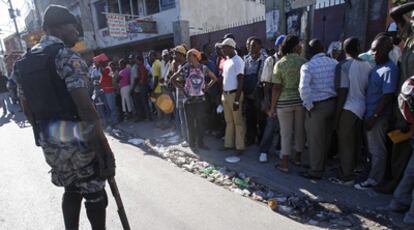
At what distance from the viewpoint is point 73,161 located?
2.22 m

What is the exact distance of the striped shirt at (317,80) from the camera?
3.61 meters

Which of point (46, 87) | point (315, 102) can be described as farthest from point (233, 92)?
point (46, 87)

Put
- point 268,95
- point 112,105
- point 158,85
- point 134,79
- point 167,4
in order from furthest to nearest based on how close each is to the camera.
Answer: point 167,4 < point 112,105 < point 134,79 < point 158,85 < point 268,95

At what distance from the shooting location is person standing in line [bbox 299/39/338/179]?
3617 millimetres

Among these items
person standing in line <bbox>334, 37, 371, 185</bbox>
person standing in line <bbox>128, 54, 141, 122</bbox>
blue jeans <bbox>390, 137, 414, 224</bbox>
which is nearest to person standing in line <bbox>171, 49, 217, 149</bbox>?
person standing in line <bbox>334, 37, 371, 185</bbox>

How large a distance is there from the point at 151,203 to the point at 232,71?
232 centimetres

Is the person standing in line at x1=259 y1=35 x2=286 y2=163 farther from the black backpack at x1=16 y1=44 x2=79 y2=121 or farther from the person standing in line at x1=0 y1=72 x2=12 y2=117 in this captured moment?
the person standing in line at x1=0 y1=72 x2=12 y2=117

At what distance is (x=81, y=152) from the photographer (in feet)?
7.25

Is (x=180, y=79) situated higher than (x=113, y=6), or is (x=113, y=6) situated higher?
(x=113, y=6)

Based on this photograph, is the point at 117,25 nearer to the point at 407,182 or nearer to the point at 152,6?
the point at 152,6

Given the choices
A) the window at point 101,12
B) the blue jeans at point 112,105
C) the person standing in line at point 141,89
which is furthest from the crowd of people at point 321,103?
the window at point 101,12

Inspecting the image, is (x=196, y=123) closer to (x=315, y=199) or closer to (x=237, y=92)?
(x=237, y=92)

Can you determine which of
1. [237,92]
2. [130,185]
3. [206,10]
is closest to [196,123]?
[237,92]

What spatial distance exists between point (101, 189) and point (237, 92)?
275 cm
